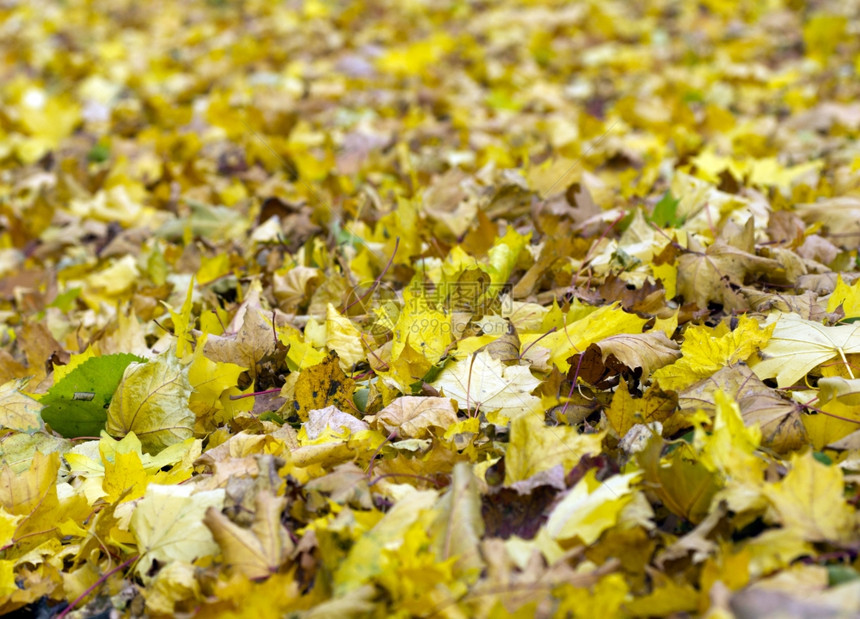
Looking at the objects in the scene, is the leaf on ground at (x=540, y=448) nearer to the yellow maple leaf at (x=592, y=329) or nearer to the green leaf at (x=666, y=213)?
the yellow maple leaf at (x=592, y=329)

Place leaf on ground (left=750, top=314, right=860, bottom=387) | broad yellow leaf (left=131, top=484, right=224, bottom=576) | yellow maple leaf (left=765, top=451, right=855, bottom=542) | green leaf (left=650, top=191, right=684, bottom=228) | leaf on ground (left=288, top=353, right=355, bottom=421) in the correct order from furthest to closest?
green leaf (left=650, top=191, right=684, bottom=228) < leaf on ground (left=288, top=353, right=355, bottom=421) < leaf on ground (left=750, top=314, right=860, bottom=387) < broad yellow leaf (left=131, top=484, right=224, bottom=576) < yellow maple leaf (left=765, top=451, right=855, bottom=542)

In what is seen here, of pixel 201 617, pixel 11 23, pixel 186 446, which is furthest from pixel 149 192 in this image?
pixel 11 23

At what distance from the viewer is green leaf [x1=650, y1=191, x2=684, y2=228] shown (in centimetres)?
187

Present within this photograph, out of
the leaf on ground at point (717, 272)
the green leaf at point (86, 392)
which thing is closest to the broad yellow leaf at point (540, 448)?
the leaf on ground at point (717, 272)

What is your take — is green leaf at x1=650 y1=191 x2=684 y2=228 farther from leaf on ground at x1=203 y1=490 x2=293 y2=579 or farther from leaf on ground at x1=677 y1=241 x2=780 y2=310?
leaf on ground at x1=203 y1=490 x2=293 y2=579

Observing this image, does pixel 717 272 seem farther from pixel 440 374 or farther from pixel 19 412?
pixel 19 412

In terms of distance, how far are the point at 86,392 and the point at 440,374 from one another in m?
0.72

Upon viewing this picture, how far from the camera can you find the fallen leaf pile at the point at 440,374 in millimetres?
985

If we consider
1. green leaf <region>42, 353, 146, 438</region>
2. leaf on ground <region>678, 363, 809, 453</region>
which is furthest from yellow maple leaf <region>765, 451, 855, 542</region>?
green leaf <region>42, 353, 146, 438</region>

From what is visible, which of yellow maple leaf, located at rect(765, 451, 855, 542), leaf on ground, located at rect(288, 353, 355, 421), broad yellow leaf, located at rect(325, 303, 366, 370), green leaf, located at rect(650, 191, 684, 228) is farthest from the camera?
green leaf, located at rect(650, 191, 684, 228)

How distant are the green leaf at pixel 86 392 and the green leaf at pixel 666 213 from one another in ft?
4.27

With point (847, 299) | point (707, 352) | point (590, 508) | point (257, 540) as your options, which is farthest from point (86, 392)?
point (847, 299)

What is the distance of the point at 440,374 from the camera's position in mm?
1438

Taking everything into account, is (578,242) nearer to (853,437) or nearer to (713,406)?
(713,406)
